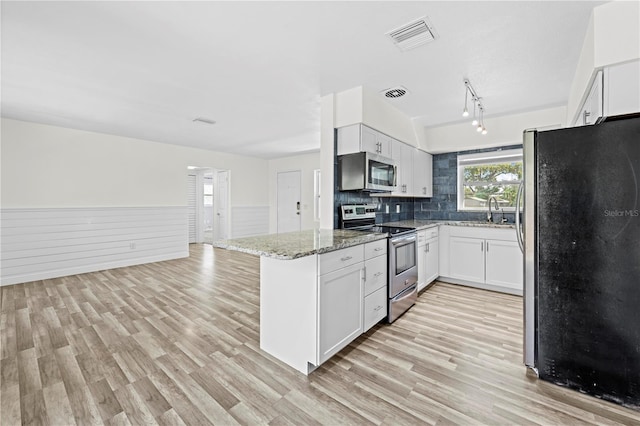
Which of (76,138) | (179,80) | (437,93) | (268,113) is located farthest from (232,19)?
(76,138)

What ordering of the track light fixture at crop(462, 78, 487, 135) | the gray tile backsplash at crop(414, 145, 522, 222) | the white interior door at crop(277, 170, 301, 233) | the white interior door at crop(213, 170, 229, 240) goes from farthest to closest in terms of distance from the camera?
the white interior door at crop(213, 170, 229, 240) < the white interior door at crop(277, 170, 301, 233) < the gray tile backsplash at crop(414, 145, 522, 222) < the track light fixture at crop(462, 78, 487, 135)

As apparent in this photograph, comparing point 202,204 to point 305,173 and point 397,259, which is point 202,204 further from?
point 397,259

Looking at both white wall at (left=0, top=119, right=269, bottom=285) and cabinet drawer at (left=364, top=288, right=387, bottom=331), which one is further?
white wall at (left=0, top=119, right=269, bottom=285)

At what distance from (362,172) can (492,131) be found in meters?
2.42

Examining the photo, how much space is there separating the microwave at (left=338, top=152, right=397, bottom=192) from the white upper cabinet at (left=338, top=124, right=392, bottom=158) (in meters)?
0.07

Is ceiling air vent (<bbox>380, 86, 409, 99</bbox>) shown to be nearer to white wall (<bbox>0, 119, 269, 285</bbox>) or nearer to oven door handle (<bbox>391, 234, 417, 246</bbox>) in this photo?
oven door handle (<bbox>391, 234, 417, 246</bbox>)

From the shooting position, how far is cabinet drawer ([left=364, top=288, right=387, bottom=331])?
2.48 metres

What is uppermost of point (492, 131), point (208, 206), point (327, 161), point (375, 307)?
point (492, 131)

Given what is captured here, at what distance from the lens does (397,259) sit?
2.87 meters

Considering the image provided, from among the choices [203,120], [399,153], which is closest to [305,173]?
[203,120]

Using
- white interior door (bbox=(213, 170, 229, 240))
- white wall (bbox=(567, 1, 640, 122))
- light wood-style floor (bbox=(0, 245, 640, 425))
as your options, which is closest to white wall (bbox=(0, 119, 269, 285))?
light wood-style floor (bbox=(0, 245, 640, 425))

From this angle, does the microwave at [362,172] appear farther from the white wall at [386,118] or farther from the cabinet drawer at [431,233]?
the cabinet drawer at [431,233]

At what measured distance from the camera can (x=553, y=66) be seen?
8.52 feet

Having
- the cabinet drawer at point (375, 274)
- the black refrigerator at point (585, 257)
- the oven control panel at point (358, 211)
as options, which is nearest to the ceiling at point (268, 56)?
the black refrigerator at point (585, 257)
